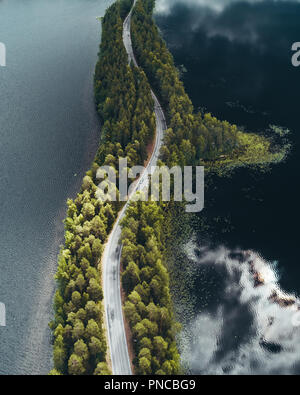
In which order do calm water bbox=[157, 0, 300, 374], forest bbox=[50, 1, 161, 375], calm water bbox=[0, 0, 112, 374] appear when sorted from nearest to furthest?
forest bbox=[50, 1, 161, 375]
calm water bbox=[157, 0, 300, 374]
calm water bbox=[0, 0, 112, 374]

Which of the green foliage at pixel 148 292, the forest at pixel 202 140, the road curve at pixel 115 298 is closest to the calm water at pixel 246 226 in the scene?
the forest at pixel 202 140

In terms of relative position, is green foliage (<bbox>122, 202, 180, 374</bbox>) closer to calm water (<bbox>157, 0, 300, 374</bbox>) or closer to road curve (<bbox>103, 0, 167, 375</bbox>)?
road curve (<bbox>103, 0, 167, 375</bbox>)

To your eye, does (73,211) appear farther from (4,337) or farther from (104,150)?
(4,337)

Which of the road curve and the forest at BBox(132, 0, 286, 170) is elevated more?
the forest at BBox(132, 0, 286, 170)

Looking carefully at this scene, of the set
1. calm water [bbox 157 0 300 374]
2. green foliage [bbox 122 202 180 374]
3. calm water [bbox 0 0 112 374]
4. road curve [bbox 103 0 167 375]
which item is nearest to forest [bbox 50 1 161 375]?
road curve [bbox 103 0 167 375]

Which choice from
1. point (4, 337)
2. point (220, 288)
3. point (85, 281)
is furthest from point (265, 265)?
point (4, 337)

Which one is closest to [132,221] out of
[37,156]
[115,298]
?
[115,298]

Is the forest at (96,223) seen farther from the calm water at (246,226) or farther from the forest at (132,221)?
the calm water at (246,226)
